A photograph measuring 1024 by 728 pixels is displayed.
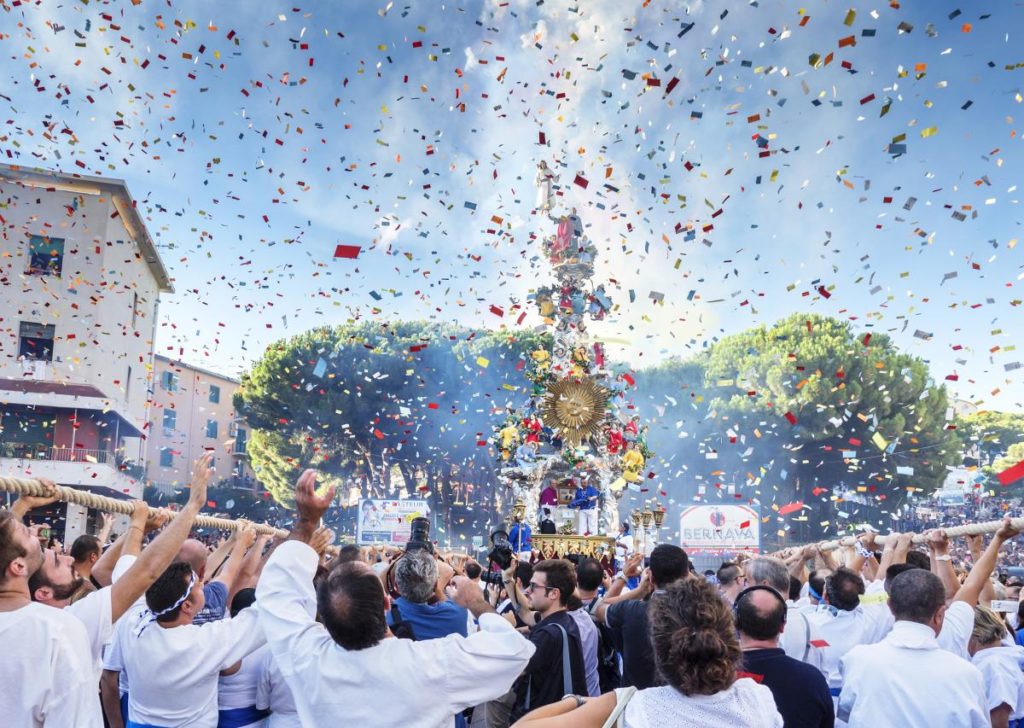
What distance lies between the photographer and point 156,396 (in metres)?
50.9

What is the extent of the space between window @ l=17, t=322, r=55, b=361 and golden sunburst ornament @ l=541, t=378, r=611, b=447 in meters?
19.9

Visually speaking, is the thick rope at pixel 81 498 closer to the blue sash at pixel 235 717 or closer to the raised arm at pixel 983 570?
the blue sash at pixel 235 717

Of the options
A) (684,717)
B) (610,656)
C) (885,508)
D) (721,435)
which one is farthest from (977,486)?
(684,717)

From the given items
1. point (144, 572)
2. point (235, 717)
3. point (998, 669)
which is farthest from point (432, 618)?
point (998, 669)

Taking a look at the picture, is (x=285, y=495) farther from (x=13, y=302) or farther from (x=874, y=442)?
(x=874, y=442)

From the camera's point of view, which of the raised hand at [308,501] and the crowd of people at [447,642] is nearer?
the crowd of people at [447,642]

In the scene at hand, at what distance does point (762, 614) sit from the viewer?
4207 millimetres

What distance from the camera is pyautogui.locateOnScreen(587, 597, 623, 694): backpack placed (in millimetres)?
6258

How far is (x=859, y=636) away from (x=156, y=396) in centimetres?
5025

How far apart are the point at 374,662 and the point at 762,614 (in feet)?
5.99

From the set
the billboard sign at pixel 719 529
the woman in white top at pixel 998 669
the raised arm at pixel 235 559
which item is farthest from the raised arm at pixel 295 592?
the billboard sign at pixel 719 529

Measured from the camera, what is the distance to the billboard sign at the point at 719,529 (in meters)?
32.0

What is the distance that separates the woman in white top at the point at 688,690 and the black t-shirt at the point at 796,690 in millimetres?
901

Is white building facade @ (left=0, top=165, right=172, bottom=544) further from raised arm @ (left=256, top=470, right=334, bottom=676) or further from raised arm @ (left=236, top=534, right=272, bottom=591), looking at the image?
raised arm @ (left=256, top=470, right=334, bottom=676)
